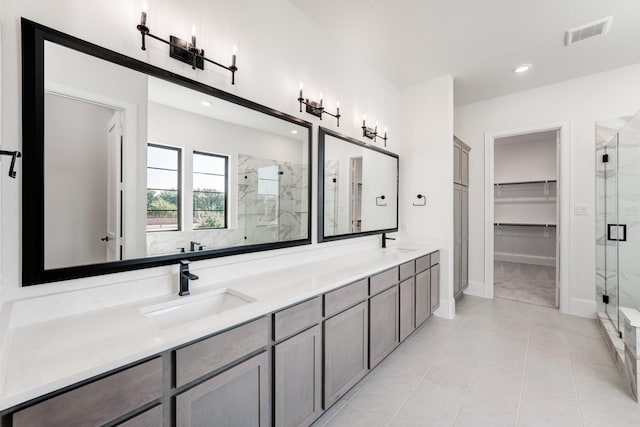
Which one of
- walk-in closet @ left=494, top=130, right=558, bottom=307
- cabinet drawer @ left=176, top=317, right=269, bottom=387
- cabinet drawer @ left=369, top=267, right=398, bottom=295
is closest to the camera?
cabinet drawer @ left=176, top=317, right=269, bottom=387

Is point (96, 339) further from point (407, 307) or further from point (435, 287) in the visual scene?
point (435, 287)

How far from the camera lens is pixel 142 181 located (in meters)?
1.39

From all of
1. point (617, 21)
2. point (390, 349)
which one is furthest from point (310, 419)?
point (617, 21)

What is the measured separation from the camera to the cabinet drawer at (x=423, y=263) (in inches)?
109

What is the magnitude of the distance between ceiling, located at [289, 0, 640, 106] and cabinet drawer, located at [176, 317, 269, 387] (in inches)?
92.8

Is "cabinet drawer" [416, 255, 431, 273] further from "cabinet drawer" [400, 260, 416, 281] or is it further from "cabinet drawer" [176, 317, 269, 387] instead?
"cabinet drawer" [176, 317, 269, 387]

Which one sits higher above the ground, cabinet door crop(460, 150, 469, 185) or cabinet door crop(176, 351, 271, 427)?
cabinet door crop(460, 150, 469, 185)

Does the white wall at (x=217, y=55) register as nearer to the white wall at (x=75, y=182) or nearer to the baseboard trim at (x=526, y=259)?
the white wall at (x=75, y=182)

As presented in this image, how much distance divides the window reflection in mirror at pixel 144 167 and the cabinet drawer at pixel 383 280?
0.78 metres

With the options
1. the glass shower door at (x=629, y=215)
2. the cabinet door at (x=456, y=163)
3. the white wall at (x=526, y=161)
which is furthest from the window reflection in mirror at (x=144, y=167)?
the white wall at (x=526, y=161)

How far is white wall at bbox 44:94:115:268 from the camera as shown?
114 cm

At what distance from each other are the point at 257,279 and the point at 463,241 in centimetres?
323

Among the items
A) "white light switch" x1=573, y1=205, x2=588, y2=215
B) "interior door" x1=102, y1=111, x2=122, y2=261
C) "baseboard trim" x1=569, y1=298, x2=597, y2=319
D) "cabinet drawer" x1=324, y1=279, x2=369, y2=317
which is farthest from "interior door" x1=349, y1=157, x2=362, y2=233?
"baseboard trim" x1=569, y1=298, x2=597, y2=319

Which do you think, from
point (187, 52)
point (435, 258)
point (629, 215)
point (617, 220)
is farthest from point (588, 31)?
point (187, 52)
